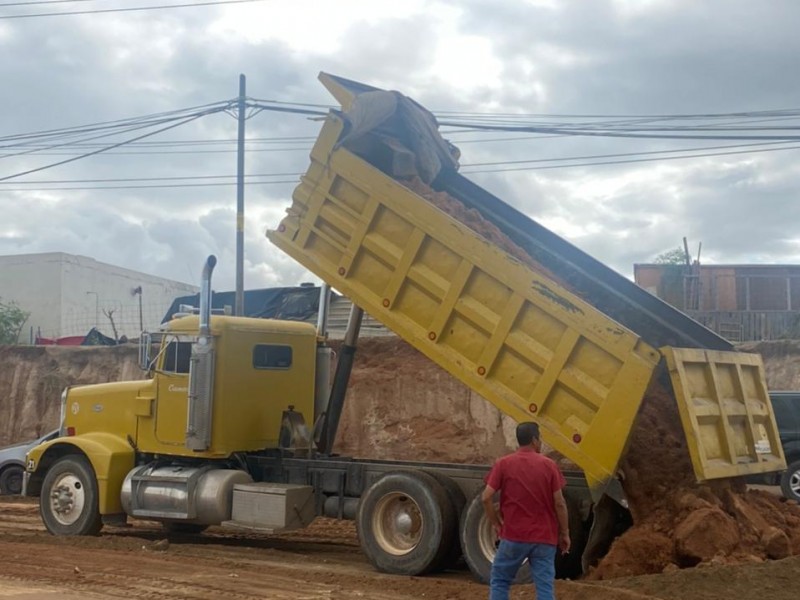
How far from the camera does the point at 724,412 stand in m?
8.27

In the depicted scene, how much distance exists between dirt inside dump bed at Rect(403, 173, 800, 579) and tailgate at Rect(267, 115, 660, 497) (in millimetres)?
408

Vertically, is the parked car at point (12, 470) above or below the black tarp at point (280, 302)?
below

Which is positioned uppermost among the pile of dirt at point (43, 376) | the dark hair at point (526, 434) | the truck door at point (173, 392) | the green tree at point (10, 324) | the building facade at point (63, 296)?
the building facade at point (63, 296)

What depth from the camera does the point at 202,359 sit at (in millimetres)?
10945

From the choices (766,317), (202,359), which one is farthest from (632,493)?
(766,317)

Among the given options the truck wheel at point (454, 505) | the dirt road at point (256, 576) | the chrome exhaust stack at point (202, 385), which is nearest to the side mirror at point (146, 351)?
the chrome exhaust stack at point (202, 385)

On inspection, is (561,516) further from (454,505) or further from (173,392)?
(173,392)

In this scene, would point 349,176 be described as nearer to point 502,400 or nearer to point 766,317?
point 502,400

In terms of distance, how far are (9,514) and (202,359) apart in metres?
6.03

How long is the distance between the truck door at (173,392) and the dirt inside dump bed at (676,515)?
209 inches

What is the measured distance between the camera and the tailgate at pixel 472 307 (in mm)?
8008

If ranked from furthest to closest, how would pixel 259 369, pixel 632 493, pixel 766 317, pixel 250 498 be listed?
1. pixel 766 317
2. pixel 259 369
3. pixel 250 498
4. pixel 632 493

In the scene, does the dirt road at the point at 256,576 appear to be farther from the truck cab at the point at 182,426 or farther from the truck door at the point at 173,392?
the truck door at the point at 173,392

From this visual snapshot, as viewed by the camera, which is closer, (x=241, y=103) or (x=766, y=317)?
(x=241, y=103)
